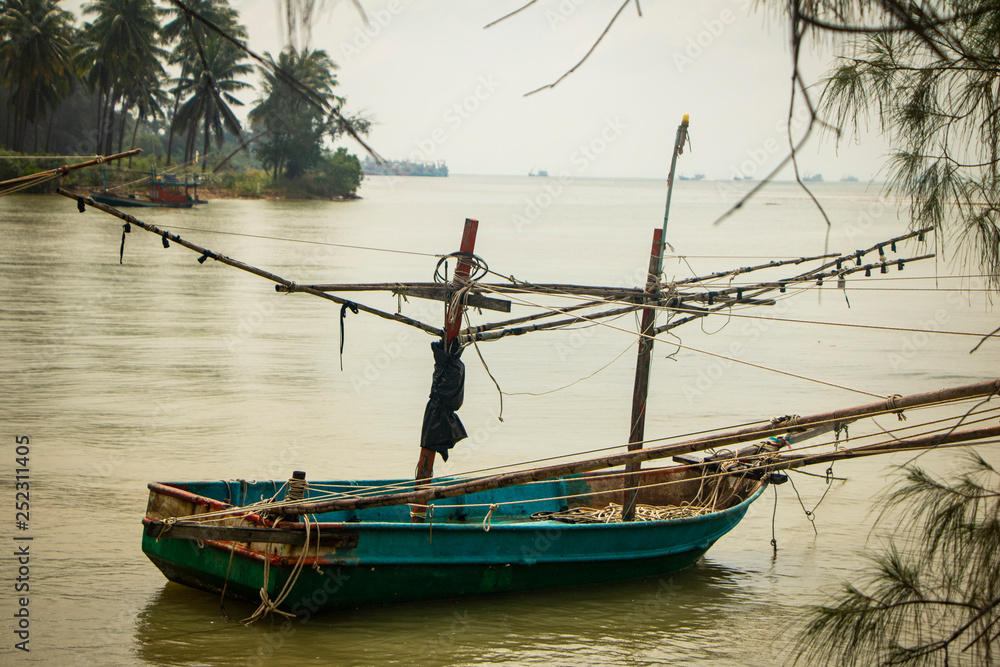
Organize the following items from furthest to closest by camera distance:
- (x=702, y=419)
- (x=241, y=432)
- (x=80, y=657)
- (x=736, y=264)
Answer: (x=736, y=264)
(x=702, y=419)
(x=241, y=432)
(x=80, y=657)

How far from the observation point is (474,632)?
7898mm

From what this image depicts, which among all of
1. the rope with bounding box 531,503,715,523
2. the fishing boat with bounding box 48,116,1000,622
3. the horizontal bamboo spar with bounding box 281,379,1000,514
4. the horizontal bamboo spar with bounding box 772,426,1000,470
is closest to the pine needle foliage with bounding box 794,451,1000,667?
the horizontal bamboo spar with bounding box 772,426,1000,470

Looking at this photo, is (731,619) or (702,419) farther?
(702,419)

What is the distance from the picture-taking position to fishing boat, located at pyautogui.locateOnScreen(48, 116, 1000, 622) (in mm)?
7191

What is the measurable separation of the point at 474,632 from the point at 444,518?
4.94 ft

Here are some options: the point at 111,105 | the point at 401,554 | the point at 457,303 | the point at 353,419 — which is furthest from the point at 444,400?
the point at 111,105

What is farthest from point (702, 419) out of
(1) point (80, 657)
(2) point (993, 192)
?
(2) point (993, 192)

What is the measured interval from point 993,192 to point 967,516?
4.81 feet

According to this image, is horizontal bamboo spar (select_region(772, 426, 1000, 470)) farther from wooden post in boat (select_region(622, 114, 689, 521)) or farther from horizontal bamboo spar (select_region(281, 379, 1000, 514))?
wooden post in boat (select_region(622, 114, 689, 521))

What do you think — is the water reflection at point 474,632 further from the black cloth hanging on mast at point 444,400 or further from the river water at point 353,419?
the black cloth hanging on mast at point 444,400

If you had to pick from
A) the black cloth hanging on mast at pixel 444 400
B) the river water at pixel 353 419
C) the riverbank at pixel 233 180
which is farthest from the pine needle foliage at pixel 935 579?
the riverbank at pixel 233 180

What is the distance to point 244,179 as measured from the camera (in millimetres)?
69438

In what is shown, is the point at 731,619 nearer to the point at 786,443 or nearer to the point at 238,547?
the point at 786,443

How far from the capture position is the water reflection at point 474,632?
741 centimetres
